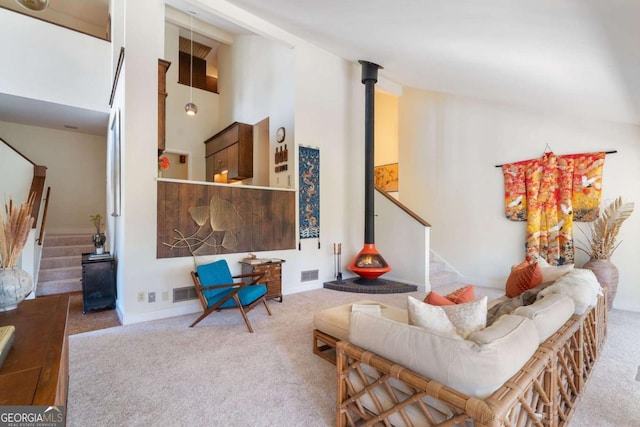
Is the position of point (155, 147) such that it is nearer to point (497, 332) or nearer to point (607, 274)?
point (497, 332)

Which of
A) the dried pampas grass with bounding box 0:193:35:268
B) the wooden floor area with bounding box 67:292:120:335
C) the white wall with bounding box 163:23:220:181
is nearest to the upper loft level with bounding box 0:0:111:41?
the white wall with bounding box 163:23:220:181

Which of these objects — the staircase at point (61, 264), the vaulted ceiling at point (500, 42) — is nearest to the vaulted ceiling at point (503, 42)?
the vaulted ceiling at point (500, 42)

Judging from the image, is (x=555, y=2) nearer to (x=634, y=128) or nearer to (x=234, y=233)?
(x=634, y=128)

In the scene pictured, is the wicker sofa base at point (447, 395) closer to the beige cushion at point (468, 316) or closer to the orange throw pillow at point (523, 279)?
the beige cushion at point (468, 316)

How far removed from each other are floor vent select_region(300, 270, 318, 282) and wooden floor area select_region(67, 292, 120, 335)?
260 centimetres

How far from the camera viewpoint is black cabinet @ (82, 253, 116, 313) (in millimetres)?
3793

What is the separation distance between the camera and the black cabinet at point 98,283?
379cm

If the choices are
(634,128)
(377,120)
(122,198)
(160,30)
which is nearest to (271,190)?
(122,198)

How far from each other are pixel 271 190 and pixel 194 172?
3760 millimetres

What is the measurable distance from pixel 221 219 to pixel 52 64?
13.8 ft

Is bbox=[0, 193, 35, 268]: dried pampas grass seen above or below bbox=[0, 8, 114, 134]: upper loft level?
below

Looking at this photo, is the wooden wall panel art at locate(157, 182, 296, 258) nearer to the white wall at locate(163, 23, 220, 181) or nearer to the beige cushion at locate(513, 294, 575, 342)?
the beige cushion at locate(513, 294, 575, 342)

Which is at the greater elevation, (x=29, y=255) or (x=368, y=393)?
(x=29, y=255)

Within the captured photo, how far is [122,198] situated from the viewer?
11.6 ft
